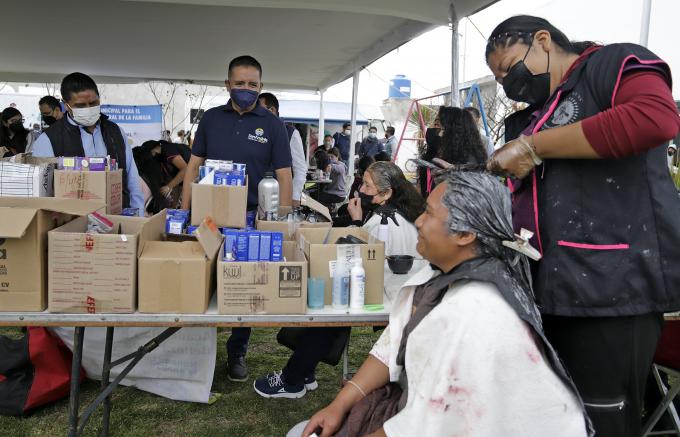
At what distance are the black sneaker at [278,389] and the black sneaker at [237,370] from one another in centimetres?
23

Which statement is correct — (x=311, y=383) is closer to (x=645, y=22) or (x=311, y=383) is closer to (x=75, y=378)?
(x=75, y=378)

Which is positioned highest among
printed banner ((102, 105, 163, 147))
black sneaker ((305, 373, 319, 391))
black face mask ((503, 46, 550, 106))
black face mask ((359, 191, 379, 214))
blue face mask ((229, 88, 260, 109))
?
printed banner ((102, 105, 163, 147))

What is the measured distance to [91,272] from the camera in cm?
189

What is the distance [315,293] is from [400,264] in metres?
0.62

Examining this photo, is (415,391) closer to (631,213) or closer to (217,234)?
(631,213)

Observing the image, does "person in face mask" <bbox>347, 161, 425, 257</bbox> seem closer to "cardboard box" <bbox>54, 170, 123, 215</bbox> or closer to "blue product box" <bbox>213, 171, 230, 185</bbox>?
"blue product box" <bbox>213, 171, 230, 185</bbox>

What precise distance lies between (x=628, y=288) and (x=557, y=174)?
35cm

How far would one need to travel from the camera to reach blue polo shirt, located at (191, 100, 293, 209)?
319 centimetres

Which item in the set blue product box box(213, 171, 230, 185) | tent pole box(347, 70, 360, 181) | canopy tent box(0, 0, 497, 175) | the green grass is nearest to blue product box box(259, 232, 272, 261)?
blue product box box(213, 171, 230, 185)

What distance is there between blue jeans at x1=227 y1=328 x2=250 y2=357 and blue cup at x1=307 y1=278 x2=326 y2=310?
1.24 meters

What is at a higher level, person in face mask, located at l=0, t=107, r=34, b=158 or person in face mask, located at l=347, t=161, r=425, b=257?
person in face mask, located at l=0, t=107, r=34, b=158

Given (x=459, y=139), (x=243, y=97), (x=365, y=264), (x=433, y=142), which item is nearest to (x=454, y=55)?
(x=433, y=142)

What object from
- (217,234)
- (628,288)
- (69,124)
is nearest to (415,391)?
(628,288)

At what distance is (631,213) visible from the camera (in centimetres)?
140
